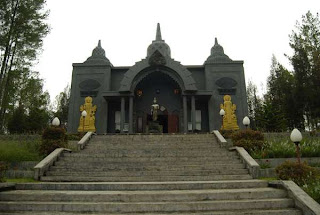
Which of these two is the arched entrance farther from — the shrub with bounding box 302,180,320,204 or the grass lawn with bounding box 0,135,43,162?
the shrub with bounding box 302,180,320,204

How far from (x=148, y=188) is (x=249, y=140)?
6.06 m

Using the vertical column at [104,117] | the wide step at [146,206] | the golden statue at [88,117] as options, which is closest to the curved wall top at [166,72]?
the vertical column at [104,117]

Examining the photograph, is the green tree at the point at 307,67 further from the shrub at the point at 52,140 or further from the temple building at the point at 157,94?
the shrub at the point at 52,140

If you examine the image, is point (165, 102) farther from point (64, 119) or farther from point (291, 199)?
point (64, 119)

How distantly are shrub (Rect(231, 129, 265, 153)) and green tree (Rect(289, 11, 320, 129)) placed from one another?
1271cm

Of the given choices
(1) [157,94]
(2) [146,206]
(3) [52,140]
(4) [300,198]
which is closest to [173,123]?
(1) [157,94]

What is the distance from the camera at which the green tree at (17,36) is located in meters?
16.6

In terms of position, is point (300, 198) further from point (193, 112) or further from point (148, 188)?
point (193, 112)

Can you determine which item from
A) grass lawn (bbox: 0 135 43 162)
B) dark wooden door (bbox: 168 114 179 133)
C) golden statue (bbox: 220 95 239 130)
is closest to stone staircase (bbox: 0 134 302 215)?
grass lawn (bbox: 0 135 43 162)

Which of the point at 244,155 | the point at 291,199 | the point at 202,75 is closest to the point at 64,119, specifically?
the point at 202,75

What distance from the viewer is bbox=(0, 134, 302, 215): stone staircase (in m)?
5.63

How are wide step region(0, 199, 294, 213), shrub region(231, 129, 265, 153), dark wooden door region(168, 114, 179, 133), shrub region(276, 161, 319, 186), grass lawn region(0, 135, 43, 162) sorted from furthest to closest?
1. dark wooden door region(168, 114, 179, 133)
2. shrub region(231, 129, 265, 153)
3. grass lawn region(0, 135, 43, 162)
4. shrub region(276, 161, 319, 186)
5. wide step region(0, 199, 294, 213)

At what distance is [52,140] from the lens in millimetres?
10938

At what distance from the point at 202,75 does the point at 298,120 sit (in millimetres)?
10433
